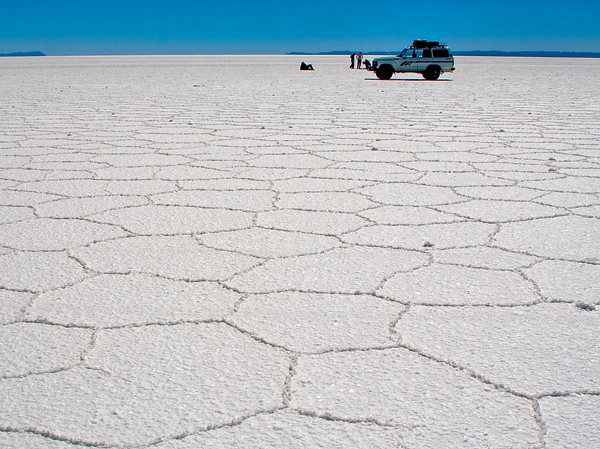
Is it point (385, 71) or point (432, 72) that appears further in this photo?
point (385, 71)

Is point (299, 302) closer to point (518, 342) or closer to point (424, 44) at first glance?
point (518, 342)

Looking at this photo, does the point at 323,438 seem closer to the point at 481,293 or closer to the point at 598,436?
the point at 598,436

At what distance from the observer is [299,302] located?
167 cm

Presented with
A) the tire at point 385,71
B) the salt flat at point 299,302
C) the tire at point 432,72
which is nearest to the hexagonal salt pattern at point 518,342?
the salt flat at point 299,302

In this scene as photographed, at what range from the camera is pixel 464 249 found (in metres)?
2.11

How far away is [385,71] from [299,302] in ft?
48.3

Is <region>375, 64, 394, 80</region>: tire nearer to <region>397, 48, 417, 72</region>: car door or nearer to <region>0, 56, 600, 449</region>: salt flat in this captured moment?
<region>397, 48, 417, 72</region>: car door

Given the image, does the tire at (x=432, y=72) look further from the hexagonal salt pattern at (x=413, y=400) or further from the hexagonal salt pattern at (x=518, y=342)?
the hexagonal salt pattern at (x=413, y=400)

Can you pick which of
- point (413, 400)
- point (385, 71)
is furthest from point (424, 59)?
point (413, 400)

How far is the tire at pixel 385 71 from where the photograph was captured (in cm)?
1553

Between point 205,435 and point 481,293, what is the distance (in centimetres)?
97

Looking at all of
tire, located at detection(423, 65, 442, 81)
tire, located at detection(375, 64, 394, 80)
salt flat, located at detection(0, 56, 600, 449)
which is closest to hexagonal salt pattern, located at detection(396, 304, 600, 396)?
salt flat, located at detection(0, 56, 600, 449)

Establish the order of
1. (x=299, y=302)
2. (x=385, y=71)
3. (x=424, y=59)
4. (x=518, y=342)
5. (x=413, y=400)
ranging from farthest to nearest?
(x=385, y=71) < (x=424, y=59) < (x=299, y=302) < (x=518, y=342) < (x=413, y=400)

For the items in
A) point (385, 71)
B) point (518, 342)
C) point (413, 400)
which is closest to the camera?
point (413, 400)
